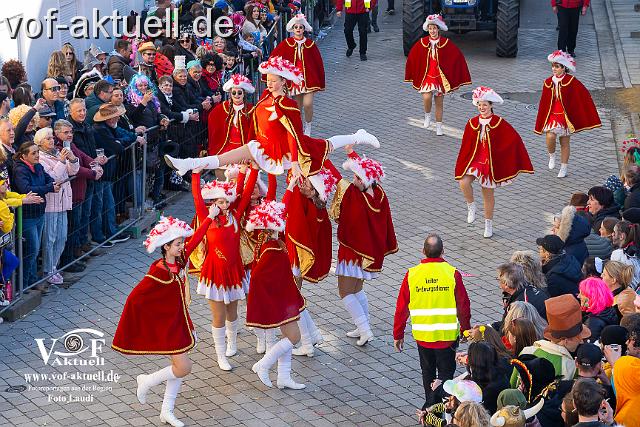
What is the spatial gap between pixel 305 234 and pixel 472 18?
1276 cm

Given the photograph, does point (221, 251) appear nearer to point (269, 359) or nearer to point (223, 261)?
point (223, 261)

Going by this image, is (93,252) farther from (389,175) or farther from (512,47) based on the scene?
(512,47)

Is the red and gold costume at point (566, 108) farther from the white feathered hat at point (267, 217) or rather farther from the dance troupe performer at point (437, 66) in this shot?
the white feathered hat at point (267, 217)

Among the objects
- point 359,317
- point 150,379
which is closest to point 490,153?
point 359,317

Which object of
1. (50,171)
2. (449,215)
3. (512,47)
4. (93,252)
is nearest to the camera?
Answer: (50,171)

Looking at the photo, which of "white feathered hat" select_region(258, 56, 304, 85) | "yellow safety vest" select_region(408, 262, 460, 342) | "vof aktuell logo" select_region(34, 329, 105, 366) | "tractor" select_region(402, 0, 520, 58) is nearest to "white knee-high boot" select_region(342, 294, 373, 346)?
"yellow safety vest" select_region(408, 262, 460, 342)

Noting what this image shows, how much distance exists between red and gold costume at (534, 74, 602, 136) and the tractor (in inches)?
240

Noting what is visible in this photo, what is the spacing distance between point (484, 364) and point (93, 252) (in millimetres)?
6640

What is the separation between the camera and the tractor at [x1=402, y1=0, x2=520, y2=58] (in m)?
23.0

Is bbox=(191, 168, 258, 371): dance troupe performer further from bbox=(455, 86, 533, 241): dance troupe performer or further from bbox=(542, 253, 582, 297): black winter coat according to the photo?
bbox=(455, 86, 533, 241): dance troupe performer

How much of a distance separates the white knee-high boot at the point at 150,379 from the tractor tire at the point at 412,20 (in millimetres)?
13849

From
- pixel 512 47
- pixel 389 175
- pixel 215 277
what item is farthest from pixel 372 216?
pixel 512 47

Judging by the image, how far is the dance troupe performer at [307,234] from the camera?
469 inches

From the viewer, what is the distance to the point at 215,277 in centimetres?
1145
